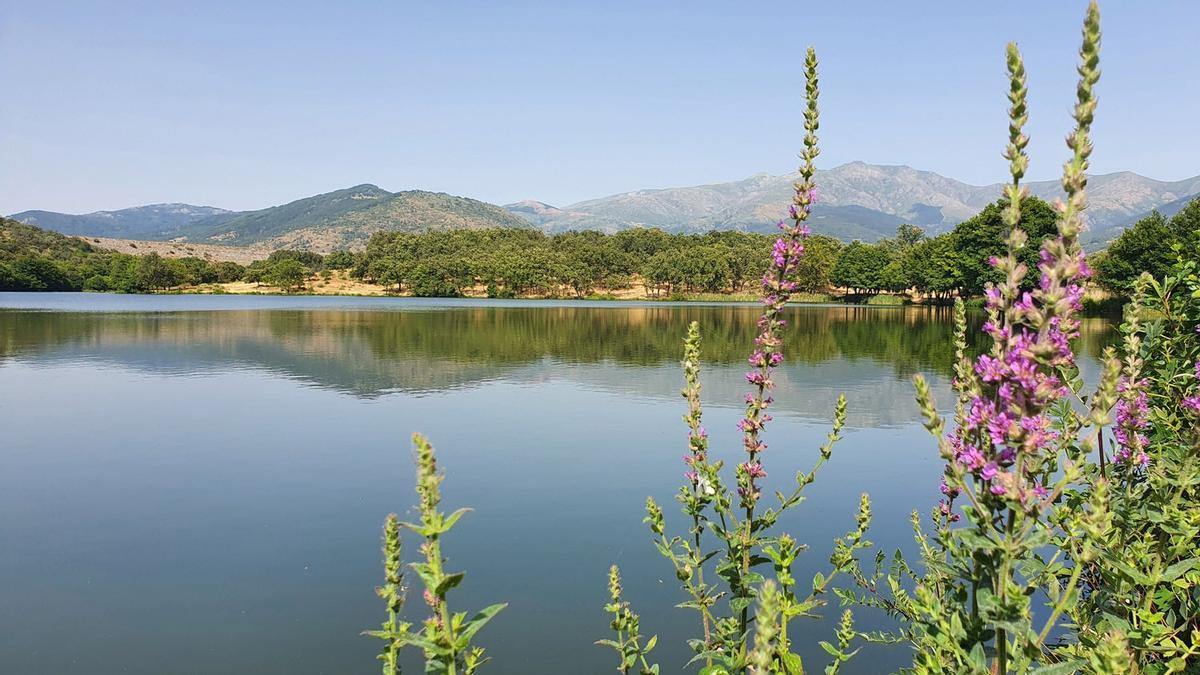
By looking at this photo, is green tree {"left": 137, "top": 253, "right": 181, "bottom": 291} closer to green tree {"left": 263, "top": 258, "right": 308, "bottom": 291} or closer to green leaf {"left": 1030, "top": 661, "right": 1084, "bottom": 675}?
green tree {"left": 263, "top": 258, "right": 308, "bottom": 291}

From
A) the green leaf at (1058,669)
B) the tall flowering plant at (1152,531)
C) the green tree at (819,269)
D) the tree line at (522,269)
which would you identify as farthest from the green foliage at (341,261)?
the green leaf at (1058,669)

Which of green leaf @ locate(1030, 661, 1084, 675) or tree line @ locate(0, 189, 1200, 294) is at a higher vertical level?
tree line @ locate(0, 189, 1200, 294)

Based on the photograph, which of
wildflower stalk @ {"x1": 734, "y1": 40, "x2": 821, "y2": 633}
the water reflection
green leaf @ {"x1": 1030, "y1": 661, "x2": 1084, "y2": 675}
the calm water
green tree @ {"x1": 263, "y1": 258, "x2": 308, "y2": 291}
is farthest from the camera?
green tree @ {"x1": 263, "y1": 258, "x2": 308, "y2": 291}

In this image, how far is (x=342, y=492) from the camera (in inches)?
569

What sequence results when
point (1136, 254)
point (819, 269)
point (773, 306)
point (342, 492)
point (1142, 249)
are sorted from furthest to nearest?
point (819, 269)
point (1136, 254)
point (1142, 249)
point (342, 492)
point (773, 306)

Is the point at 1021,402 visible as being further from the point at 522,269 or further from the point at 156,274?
the point at 156,274

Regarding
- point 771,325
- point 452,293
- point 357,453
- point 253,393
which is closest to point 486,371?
point 253,393

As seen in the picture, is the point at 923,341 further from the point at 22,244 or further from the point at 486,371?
the point at 22,244

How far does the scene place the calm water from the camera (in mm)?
8898

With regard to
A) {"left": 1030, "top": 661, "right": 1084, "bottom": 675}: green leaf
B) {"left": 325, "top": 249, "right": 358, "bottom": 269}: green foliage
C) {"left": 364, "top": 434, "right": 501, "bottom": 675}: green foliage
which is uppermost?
{"left": 325, "top": 249, "right": 358, "bottom": 269}: green foliage

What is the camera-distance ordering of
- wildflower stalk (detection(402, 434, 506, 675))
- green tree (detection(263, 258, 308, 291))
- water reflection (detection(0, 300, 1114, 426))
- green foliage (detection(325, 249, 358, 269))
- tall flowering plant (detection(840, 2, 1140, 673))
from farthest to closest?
green foliage (detection(325, 249, 358, 269)), green tree (detection(263, 258, 308, 291)), water reflection (detection(0, 300, 1114, 426)), tall flowering plant (detection(840, 2, 1140, 673)), wildflower stalk (detection(402, 434, 506, 675))

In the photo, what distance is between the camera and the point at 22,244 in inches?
6339

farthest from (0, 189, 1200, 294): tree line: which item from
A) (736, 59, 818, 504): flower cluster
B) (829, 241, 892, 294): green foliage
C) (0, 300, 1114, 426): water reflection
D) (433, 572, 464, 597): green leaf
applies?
(433, 572, 464, 597): green leaf

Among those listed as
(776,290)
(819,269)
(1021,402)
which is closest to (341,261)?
(819,269)
